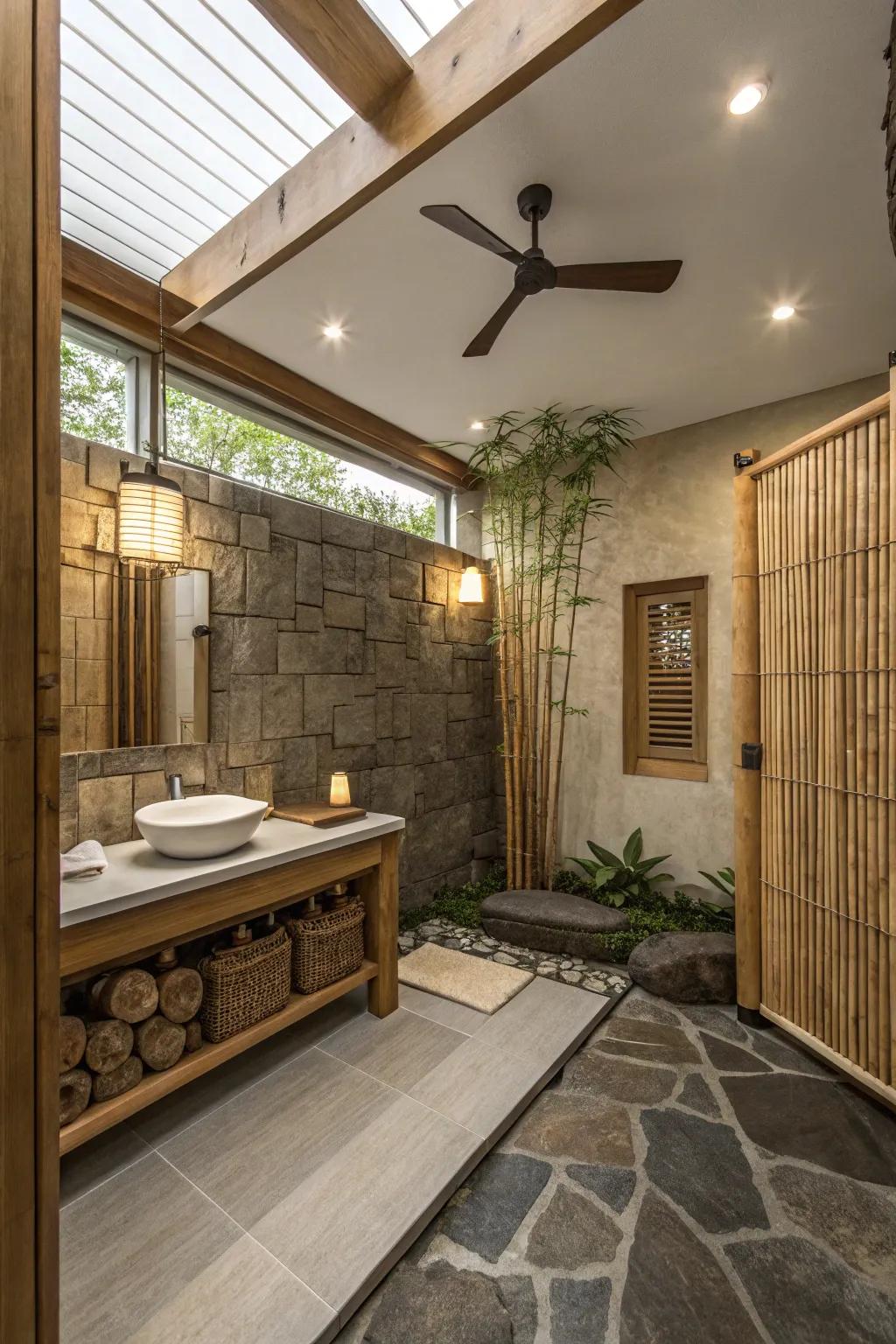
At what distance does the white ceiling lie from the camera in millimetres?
1582

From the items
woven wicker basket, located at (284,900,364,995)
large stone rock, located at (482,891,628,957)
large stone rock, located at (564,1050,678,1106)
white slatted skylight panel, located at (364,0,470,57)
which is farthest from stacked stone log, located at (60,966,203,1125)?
white slatted skylight panel, located at (364,0,470,57)

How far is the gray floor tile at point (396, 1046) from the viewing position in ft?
7.13

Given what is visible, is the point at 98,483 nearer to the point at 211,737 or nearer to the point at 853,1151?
the point at 211,737

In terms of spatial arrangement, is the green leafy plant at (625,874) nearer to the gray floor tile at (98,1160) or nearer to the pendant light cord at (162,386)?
the gray floor tile at (98,1160)

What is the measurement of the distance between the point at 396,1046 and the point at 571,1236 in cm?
92

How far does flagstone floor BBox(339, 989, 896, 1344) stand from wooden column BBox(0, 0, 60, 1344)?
1020 mm

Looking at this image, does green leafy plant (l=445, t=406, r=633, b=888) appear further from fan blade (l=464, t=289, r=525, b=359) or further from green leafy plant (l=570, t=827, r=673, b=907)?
fan blade (l=464, t=289, r=525, b=359)

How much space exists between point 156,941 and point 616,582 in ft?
10.4

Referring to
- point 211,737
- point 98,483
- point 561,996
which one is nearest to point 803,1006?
point 561,996

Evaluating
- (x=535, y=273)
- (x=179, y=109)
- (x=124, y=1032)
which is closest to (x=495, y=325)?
(x=535, y=273)

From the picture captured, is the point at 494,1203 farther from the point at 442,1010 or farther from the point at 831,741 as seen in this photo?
the point at 831,741

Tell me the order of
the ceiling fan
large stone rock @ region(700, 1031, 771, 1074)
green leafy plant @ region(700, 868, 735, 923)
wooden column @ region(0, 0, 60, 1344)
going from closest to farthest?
wooden column @ region(0, 0, 60, 1344) → the ceiling fan → large stone rock @ region(700, 1031, 771, 1074) → green leafy plant @ region(700, 868, 735, 923)

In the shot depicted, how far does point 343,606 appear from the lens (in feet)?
10.6

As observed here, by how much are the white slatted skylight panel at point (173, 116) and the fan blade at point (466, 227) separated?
1.78 ft
